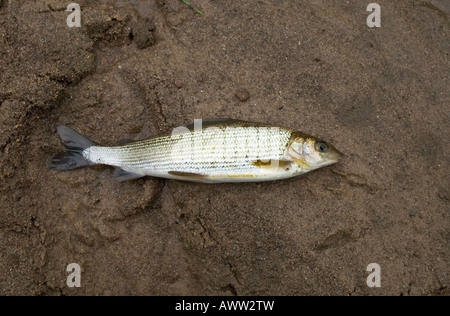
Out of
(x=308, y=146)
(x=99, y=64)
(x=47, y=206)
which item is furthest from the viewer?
(x=99, y=64)

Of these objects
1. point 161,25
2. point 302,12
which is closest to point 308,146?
point 302,12

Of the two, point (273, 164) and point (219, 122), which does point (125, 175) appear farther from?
point (273, 164)

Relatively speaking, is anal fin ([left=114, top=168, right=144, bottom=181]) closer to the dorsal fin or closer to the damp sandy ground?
the damp sandy ground

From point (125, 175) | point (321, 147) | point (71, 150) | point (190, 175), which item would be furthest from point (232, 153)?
point (71, 150)

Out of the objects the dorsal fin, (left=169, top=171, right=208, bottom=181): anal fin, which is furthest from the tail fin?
the dorsal fin

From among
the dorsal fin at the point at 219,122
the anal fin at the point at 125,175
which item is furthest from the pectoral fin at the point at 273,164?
the anal fin at the point at 125,175

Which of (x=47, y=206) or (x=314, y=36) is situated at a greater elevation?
(x=314, y=36)

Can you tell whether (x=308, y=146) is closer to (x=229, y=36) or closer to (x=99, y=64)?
(x=229, y=36)
